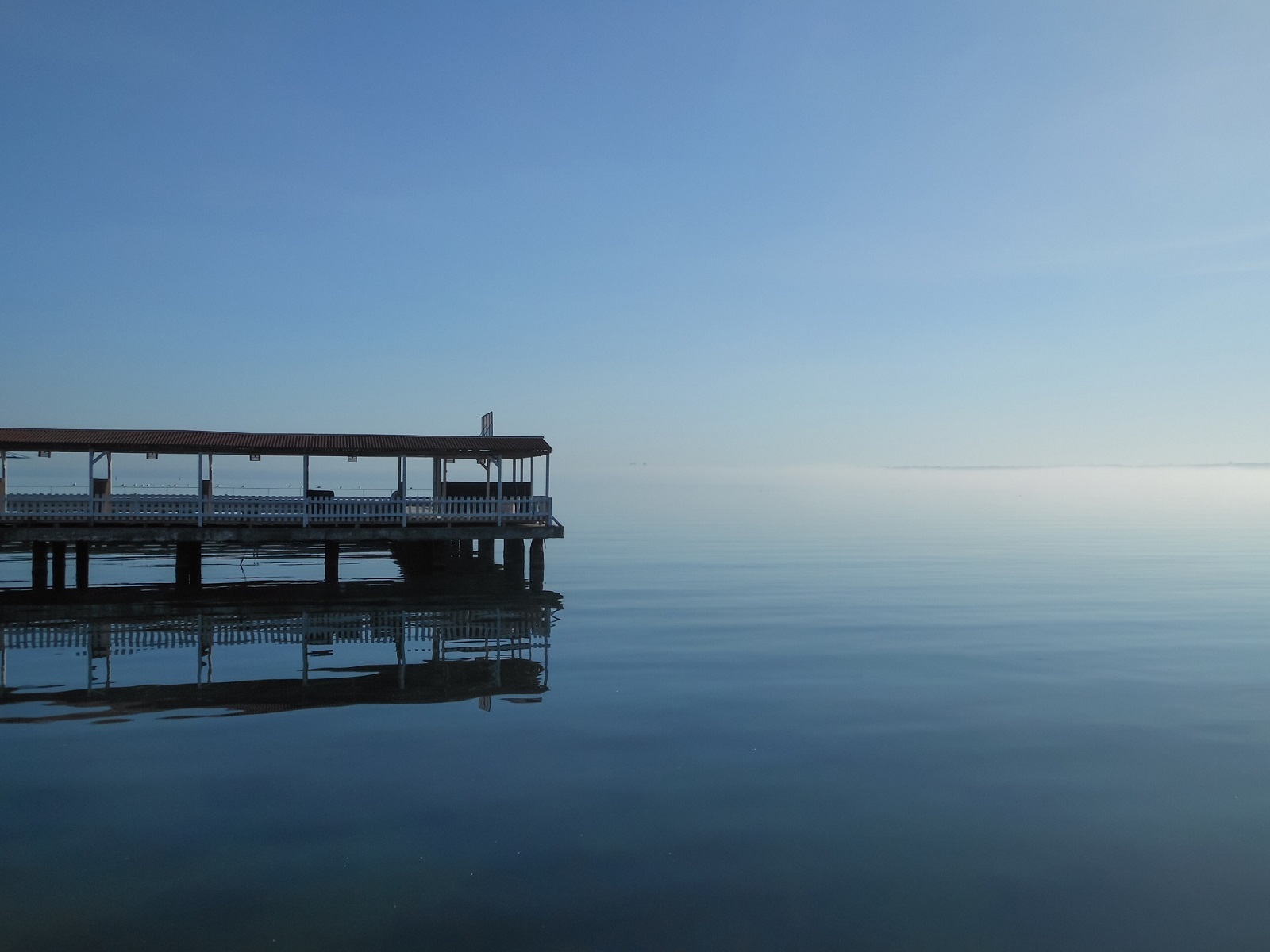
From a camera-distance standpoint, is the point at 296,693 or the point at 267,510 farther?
the point at 267,510

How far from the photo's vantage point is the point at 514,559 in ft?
103

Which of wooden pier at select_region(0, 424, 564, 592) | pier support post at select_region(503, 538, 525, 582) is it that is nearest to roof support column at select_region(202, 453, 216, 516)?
wooden pier at select_region(0, 424, 564, 592)

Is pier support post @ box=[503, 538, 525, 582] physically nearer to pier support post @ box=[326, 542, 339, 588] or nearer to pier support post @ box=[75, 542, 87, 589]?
pier support post @ box=[326, 542, 339, 588]

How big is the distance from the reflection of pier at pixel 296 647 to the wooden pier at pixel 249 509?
1.84 m

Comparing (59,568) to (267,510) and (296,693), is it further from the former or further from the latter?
(296,693)

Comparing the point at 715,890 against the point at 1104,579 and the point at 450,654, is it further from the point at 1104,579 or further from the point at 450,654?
the point at 1104,579

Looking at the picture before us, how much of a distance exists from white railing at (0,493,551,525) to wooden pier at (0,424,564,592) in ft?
0.10

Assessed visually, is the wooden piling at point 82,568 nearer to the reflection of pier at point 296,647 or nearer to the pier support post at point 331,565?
the reflection of pier at point 296,647

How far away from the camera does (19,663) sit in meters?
17.6

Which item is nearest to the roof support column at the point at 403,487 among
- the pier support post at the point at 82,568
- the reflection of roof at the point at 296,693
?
the pier support post at the point at 82,568

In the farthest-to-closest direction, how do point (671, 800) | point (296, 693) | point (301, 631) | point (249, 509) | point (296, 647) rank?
point (249, 509) → point (301, 631) → point (296, 647) → point (296, 693) → point (671, 800)

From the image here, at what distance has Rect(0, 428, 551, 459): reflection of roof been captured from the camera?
2680 cm

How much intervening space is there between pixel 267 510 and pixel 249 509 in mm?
476

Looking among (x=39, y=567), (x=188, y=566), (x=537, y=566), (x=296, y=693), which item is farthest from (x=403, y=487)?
(x=296, y=693)
